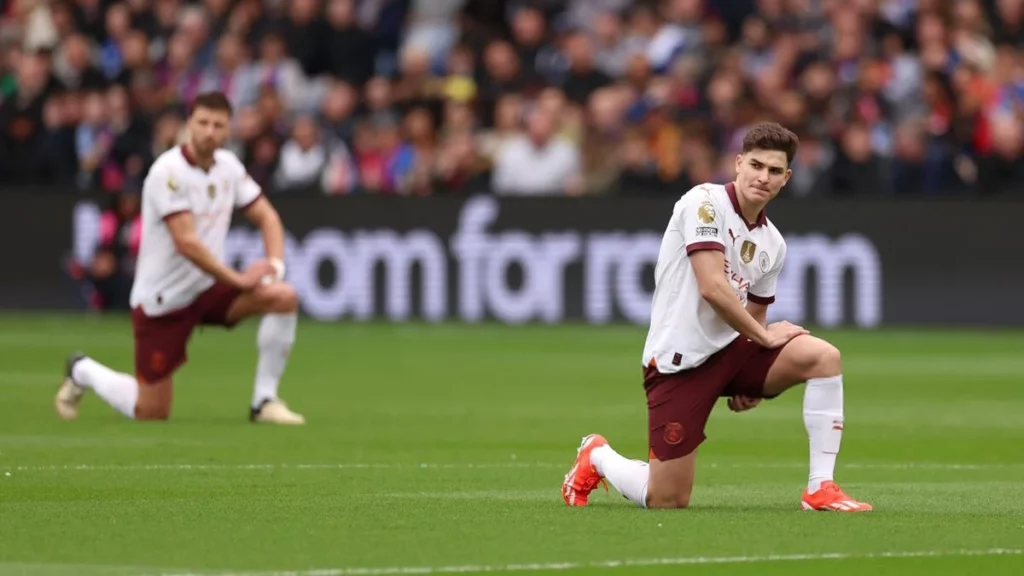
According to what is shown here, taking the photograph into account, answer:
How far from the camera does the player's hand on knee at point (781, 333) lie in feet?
31.1

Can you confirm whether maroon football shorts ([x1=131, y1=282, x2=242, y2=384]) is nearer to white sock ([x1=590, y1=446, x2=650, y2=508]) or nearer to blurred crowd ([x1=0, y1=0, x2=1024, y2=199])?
white sock ([x1=590, y1=446, x2=650, y2=508])

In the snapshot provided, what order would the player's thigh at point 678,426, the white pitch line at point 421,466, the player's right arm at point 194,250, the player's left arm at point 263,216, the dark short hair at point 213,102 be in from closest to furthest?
the player's thigh at point 678,426 < the white pitch line at point 421,466 < the dark short hair at point 213,102 < the player's right arm at point 194,250 < the player's left arm at point 263,216

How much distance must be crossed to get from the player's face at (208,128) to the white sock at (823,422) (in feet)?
19.0

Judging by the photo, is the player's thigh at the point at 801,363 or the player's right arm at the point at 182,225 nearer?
the player's thigh at the point at 801,363

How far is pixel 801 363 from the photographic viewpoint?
9.45 metres

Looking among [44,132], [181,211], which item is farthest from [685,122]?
[181,211]

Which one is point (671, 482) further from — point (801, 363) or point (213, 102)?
point (213, 102)

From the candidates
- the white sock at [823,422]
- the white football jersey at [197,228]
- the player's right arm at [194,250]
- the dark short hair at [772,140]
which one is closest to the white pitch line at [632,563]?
the white sock at [823,422]

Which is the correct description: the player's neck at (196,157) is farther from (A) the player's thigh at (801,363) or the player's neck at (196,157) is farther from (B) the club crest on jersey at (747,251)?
(A) the player's thigh at (801,363)

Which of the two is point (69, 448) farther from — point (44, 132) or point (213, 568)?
point (44, 132)

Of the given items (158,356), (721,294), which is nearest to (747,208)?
(721,294)

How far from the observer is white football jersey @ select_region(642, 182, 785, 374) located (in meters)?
9.55

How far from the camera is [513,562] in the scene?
7.80 meters

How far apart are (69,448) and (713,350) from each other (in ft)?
15.5
